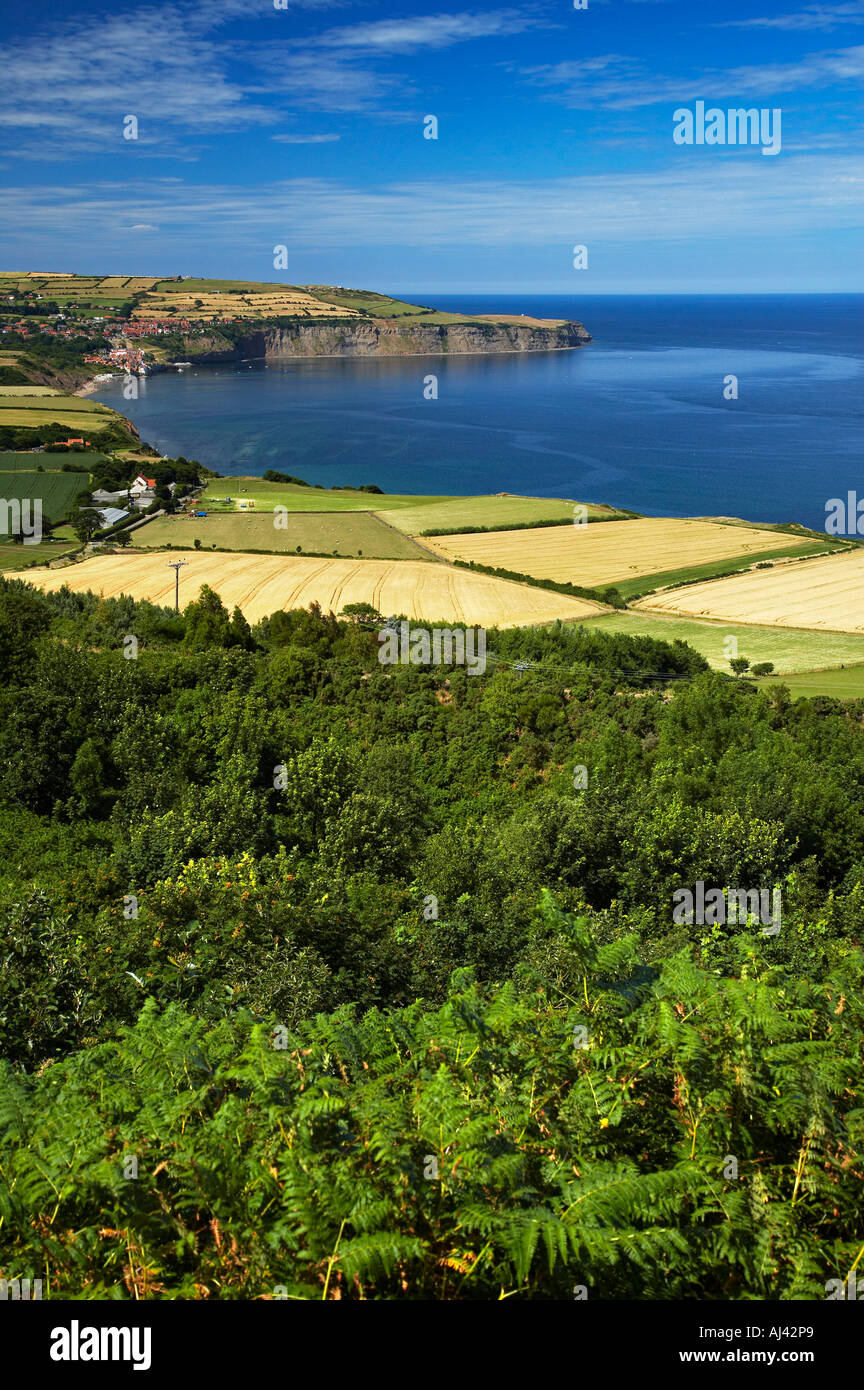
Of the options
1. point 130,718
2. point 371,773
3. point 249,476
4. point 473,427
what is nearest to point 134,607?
point 130,718

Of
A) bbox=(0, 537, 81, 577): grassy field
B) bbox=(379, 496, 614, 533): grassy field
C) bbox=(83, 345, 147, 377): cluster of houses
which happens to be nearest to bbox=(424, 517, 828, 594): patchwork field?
bbox=(379, 496, 614, 533): grassy field

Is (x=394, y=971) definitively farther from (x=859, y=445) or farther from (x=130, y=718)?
(x=859, y=445)

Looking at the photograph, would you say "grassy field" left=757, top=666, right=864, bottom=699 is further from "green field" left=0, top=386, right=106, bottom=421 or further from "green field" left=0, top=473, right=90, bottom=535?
"green field" left=0, top=386, right=106, bottom=421

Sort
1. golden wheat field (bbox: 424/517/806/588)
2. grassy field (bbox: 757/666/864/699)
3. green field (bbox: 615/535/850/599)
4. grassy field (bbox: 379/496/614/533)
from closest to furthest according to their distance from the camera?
grassy field (bbox: 757/666/864/699), green field (bbox: 615/535/850/599), golden wheat field (bbox: 424/517/806/588), grassy field (bbox: 379/496/614/533)

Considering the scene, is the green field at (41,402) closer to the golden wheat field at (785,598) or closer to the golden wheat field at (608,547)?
the golden wheat field at (608,547)

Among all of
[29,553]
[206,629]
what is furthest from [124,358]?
[206,629]

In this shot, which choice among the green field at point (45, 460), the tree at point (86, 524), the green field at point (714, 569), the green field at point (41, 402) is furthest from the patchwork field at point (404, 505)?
the green field at point (41, 402)
